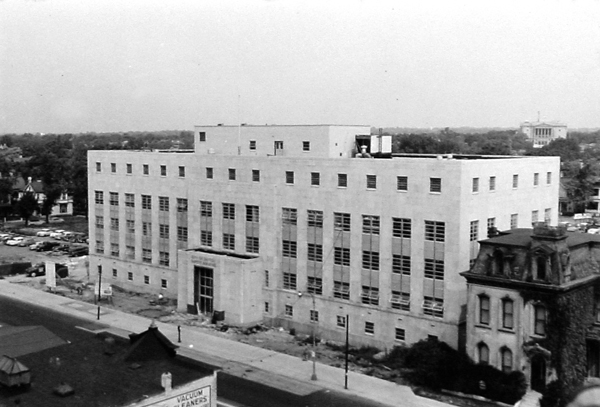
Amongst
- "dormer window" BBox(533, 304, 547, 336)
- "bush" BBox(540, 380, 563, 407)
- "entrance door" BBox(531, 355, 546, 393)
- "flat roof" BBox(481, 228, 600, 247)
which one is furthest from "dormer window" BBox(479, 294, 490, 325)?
"bush" BBox(540, 380, 563, 407)

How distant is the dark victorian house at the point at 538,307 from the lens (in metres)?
47.5

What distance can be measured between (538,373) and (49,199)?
11195 centimetres

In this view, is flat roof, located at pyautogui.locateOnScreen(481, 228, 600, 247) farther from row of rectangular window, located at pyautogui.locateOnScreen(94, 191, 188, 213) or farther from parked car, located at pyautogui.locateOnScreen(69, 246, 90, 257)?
parked car, located at pyautogui.locateOnScreen(69, 246, 90, 257)

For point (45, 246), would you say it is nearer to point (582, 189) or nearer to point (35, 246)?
point (35, 246)

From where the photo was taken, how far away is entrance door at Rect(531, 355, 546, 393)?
4800cm

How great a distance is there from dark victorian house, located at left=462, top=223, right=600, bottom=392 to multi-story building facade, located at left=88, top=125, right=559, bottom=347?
477 centimetres

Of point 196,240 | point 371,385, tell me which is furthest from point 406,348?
point 196,240

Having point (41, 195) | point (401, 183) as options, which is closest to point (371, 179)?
point (401, 183)

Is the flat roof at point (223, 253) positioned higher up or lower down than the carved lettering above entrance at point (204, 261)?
higher up

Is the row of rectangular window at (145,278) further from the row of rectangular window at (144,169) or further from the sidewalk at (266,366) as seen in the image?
the row of rectangular window at (144,169)

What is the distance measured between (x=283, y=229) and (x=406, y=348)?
1655 cm

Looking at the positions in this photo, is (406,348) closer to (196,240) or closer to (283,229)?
(283,229)

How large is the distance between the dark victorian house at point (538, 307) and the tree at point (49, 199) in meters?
106

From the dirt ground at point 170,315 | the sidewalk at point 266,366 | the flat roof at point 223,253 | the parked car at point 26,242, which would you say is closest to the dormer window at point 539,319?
the sidewalk at point 266,366
